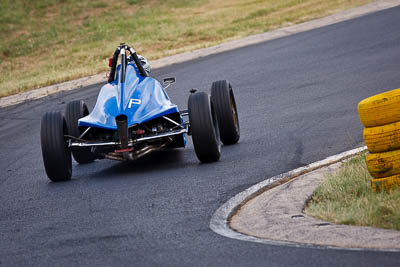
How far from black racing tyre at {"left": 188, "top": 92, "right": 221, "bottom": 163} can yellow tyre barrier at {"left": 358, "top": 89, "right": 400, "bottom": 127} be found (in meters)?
2.88

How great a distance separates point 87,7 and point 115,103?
27.4m

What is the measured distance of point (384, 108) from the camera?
744cm

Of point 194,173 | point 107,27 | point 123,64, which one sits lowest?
point 194,173

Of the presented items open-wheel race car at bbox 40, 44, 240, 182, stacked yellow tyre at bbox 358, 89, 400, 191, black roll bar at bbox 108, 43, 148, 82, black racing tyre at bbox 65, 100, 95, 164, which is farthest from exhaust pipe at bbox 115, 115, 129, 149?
stacked yellow tyre at bbox 358, 89, 400, 191

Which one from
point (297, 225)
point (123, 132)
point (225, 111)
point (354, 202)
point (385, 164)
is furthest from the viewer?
point (225, 111)

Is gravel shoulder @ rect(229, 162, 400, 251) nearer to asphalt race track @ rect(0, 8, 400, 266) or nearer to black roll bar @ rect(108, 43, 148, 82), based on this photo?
asphalt race track @ rect(0, 8, 400, 266)

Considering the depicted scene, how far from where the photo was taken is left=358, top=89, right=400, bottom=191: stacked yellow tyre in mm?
7400

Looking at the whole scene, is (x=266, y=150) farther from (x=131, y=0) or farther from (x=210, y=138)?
(x=131, y=0)

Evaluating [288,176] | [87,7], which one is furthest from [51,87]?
[87,7]

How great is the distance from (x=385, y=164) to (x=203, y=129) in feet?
10.1

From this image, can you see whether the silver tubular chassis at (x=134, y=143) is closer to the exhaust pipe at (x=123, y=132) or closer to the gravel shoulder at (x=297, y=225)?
the exhaust pipe at (x=123, y=132)

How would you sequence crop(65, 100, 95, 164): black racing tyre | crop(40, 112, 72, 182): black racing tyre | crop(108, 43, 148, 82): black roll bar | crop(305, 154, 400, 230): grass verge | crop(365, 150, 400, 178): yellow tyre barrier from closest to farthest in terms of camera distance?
crop(305, 154, 400, 230): grass verge < crop(365, 150, 400, 178): yellow tyre barrier < crop(40, 112, 72, 182): black racing tyre < crop(108, 43, 148, 82): black roll bar < crop(65, 100, 95, 164): black racing tyre

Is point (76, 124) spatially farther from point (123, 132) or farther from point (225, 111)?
point (225, 111)

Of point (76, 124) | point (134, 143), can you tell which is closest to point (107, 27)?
point (76, 124)
